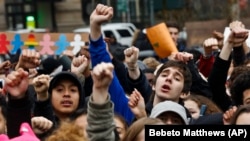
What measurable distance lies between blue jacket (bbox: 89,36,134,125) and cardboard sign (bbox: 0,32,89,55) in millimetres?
4823

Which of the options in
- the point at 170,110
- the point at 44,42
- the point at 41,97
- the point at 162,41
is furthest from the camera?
the point at 44,42

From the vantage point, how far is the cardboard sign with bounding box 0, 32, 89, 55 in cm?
1116

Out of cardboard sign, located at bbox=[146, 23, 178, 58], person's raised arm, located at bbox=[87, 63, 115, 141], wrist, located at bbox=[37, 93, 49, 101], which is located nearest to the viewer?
person's raised arm, located at bbox=[87, 63, 115, 141]

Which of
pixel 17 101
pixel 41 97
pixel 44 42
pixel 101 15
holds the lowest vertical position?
pixel 44 42

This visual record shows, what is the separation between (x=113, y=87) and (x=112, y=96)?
0.20 feet

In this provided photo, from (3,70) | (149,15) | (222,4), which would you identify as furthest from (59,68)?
(149,15)

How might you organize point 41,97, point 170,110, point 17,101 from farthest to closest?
1. point 41,97
2. point 170,110
3. point 17,101

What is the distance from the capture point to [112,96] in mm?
6273

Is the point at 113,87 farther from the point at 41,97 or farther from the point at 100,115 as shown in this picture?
the point at 100,115

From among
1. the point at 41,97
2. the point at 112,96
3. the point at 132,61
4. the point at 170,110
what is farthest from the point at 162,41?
the point at 170,110

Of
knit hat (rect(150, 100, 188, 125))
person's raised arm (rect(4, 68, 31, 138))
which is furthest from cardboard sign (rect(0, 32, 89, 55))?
person's raised arm (rect(4, 68, 31, 138))

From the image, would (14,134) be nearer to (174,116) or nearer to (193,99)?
(174,116)

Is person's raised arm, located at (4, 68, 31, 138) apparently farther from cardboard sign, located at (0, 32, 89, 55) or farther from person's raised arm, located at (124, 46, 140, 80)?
cardboard sign, located at (0, 32, 89, 55)

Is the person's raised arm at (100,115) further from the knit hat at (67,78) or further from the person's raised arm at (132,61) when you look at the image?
the person's raised arm at (132,61)
